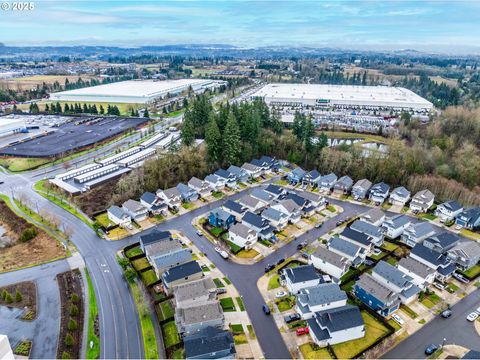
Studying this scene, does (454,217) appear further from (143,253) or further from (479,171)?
(143,253)

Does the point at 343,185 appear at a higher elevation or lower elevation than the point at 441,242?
higher

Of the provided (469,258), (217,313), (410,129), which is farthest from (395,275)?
(410,129)

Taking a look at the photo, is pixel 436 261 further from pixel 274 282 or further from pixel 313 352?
pixel 313 352

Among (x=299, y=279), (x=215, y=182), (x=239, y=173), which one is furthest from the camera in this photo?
(x=239, y=173)

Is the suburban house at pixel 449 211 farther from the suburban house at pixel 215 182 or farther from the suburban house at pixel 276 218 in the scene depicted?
the suburban house at pixel 215 182

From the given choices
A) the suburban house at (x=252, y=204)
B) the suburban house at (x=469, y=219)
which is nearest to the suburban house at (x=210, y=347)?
the suburban house at (x=252, y=204)

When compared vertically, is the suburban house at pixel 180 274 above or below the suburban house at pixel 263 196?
below

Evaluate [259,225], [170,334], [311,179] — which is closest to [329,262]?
[259,225]
